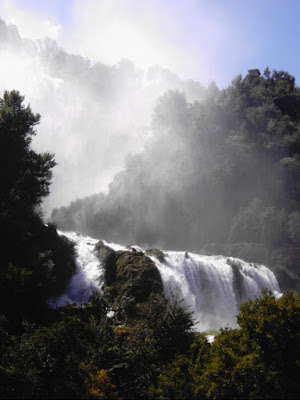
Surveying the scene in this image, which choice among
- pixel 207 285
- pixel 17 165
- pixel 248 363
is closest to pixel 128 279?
pixel 207 285

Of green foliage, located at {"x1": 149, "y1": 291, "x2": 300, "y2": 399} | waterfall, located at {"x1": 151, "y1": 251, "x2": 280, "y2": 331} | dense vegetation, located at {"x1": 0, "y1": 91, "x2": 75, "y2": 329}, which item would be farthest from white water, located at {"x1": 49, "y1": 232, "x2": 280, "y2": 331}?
green foliage, located at {"x1": 149, "y1": 291, "x2": 300, "y2": 399}

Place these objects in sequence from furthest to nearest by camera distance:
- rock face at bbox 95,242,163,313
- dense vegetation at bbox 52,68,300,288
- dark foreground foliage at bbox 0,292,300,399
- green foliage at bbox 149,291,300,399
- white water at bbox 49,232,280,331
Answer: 1. dense vegetation at bbox 52,68,300,288
2. white water at bbox 49,232,280,331
3. rock face at bbox 95,242,163,313
4. dark foreground foliage at bbox 0,292,300,399
5. green foliage at bbox 149,291,300,399

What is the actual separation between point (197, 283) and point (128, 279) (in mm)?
9230

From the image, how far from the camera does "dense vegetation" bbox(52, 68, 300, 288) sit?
2800 inches

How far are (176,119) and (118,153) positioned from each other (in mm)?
23353

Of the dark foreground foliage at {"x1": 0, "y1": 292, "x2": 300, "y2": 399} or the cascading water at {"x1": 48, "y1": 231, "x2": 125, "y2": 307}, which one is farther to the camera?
the cascading water at {"x1": 48, "y1": 231, "x2": 125, "y2": 307}

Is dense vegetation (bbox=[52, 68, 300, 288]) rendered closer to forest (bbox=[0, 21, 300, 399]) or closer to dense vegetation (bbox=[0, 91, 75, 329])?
forest (bbox=[0, 21, 300, 399])

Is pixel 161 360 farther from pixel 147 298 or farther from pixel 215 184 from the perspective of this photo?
pixel 215 184

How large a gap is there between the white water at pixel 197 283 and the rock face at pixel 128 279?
1.00 m

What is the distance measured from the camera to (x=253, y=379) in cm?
1014

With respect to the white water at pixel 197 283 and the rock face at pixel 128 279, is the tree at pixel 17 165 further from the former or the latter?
the rock face at pixel 128 279

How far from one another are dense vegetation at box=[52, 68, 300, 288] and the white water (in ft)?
97.9

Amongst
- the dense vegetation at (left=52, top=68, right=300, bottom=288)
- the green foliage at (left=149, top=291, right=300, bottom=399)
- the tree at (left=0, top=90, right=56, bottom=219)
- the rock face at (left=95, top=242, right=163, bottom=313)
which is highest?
the dense vegetation at (left=52, top=68, right=300, bottom=288)

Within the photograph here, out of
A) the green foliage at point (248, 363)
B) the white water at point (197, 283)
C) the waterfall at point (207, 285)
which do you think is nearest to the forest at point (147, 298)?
the green foliage at point (248, 363)
